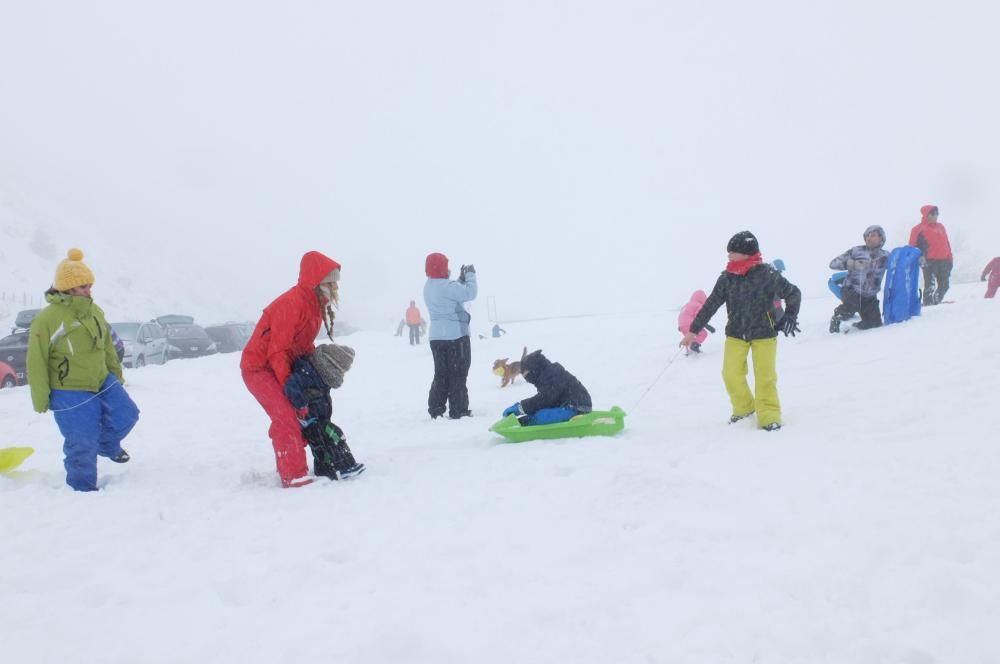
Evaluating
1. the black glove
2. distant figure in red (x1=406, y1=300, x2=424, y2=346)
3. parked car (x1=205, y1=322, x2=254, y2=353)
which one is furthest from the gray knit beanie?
parked car (x1=205, y1=322, x2=254, y2=353)

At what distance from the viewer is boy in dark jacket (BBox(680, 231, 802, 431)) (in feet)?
17.6

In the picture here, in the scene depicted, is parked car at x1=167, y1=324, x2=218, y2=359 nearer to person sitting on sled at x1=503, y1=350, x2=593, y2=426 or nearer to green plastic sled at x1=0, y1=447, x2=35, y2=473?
green plastic sled at x1=0, y1=447, x2=35, y2=473

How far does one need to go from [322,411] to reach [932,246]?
11.3 meters

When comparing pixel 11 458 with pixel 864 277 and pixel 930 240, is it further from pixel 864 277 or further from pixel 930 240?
pixel 930 240

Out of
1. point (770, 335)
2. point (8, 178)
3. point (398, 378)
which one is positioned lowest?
point (398, 378)

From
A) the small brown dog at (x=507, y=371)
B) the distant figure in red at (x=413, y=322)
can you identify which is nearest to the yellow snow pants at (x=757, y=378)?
the small brown dog at (x=507, y=371)

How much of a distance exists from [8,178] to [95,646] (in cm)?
9378

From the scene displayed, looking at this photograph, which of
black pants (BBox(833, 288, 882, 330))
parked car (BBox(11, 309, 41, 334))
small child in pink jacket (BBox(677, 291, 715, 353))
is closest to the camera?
black pants (BBox(833, 288, 882, 330))

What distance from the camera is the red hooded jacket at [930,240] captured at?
10.6 m

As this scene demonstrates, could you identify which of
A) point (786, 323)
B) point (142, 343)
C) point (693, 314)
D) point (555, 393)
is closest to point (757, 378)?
point (786, 323)

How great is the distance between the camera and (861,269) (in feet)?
30.2

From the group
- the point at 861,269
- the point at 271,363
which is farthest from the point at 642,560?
the point at 861,269

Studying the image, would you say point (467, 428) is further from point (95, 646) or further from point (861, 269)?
point (861, 269)

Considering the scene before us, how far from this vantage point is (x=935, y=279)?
11383 mm
